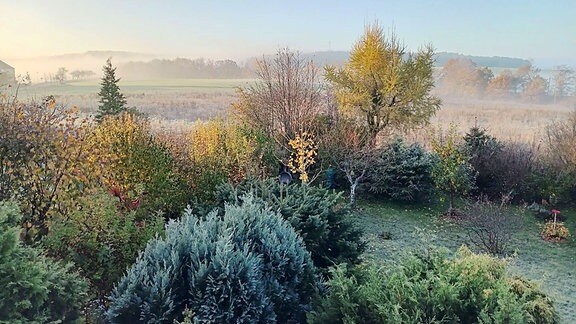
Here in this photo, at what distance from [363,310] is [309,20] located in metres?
14.8

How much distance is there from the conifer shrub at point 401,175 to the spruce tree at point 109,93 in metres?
8.47

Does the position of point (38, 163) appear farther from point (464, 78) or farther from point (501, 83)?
point (501, 83)

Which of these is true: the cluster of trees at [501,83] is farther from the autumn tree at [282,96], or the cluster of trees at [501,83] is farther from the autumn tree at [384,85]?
the autumn tree at [282,96]

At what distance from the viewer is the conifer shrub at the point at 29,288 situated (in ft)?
8.50

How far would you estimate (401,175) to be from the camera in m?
12.2

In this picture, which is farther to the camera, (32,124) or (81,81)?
(81,81)

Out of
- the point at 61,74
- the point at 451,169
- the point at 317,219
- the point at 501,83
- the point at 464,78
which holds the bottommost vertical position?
the point at 451,169

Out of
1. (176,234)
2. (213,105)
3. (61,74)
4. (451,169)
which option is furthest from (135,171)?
(213,105)

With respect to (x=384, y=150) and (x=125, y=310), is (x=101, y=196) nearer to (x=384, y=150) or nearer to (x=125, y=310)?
(x=125, y=310)

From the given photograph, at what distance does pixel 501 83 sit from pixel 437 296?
26.8m

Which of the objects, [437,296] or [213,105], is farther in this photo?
[213,105]

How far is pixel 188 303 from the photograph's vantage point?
3.36m

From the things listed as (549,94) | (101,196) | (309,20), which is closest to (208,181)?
(101,196)

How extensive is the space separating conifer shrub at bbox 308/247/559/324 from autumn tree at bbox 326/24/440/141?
10.2 metres
